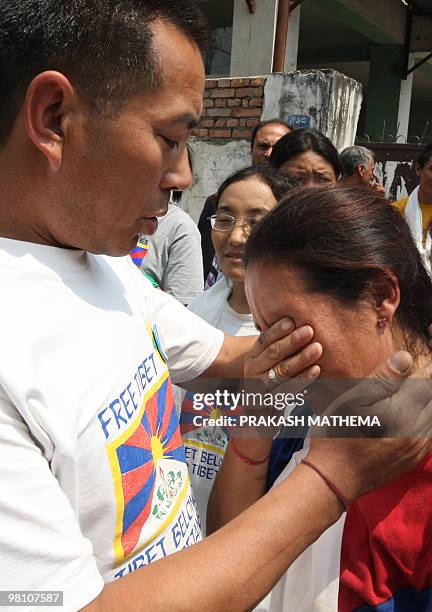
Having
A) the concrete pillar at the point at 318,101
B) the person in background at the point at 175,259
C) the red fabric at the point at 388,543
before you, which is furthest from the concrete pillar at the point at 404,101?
the red fabric at the point at 388,543

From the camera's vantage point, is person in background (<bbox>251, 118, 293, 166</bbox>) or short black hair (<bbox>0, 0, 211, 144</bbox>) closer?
short black hair (<bbox>0, 0, 211, 144</bbox>)

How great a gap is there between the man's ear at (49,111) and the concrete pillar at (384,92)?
10.7m

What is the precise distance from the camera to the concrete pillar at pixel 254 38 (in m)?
7.82

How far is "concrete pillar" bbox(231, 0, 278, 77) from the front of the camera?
7.82 metres

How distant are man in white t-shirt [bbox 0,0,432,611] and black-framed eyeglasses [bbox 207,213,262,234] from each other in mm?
1389

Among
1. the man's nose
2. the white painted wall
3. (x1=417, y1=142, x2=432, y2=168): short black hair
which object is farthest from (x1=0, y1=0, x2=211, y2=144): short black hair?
the white painted wall

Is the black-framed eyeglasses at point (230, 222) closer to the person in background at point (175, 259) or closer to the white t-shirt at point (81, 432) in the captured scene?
the person in background at point (175, 259)

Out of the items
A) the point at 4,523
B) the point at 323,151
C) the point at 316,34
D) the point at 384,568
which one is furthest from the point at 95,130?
the point at 316,34

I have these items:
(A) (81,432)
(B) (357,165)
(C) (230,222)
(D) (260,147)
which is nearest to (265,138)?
(D) (260,147)

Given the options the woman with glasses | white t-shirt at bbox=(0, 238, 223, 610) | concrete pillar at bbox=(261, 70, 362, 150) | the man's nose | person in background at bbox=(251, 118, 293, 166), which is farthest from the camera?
concrete pillar at bbox=(261, 70, 362, 150)

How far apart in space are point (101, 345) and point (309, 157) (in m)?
2.55

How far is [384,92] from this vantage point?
36.7ft

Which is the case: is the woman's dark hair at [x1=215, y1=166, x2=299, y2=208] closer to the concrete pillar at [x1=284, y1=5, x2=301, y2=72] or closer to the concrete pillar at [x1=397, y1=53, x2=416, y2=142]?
the concrete pillar at [x1=284, y1=5, x2=301, y2=72]

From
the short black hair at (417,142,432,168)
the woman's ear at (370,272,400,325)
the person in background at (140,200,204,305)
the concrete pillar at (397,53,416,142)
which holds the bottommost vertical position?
the person in background at (140,200,204,305)
